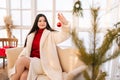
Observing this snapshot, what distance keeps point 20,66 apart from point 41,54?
1.19 feet

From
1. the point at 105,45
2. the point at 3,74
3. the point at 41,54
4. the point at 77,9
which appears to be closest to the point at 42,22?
the point at 41,54

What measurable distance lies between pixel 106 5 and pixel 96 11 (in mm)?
3093

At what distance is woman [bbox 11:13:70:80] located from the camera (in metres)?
3.29

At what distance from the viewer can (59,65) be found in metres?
3.43

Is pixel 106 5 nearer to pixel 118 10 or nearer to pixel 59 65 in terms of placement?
pixel 118 10

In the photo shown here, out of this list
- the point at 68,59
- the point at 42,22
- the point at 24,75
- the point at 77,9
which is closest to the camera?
the point at 24,75

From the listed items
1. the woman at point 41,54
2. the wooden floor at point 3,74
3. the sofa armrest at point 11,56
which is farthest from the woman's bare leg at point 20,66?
the wooden floor at point 3,74

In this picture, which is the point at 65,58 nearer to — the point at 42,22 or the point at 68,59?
the point at 68,59

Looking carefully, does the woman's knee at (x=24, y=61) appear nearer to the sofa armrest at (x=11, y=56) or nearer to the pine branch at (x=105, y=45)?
the sofa armrest at (x=11, y=56)

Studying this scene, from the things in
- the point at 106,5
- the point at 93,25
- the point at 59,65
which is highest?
the point at 106,5

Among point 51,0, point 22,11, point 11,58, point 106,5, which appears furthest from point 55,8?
point 11,58

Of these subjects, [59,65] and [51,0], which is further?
[51,0]

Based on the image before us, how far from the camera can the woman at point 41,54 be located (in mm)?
3285

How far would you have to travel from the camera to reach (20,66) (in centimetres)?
329
